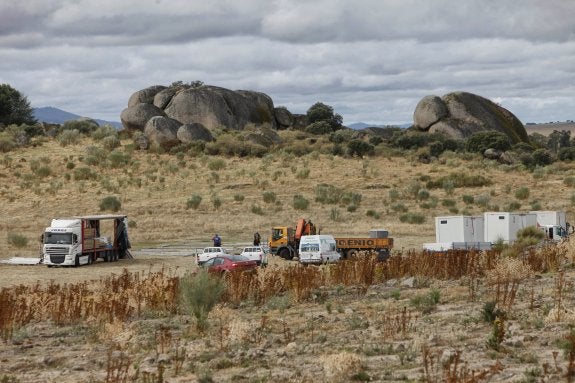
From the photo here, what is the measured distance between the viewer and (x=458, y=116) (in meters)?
98.2

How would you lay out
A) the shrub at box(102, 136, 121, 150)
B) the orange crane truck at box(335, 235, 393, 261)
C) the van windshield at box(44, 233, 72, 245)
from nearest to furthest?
1. the orange crane truck at box(335, 235, 393, 261)
2. the van windshield at box(44, 233, 72, 245)
3. the shrub at box(102, 136, 121, 150)

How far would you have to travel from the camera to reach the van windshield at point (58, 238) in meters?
43.4

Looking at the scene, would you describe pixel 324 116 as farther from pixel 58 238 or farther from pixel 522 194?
pixel 58 238

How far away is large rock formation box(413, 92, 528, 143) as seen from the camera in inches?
3801

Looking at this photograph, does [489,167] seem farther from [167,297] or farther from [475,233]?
[167,297]

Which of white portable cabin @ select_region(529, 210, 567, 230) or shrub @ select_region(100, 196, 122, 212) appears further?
shrub @ select_region(100, 196, 122, 212)

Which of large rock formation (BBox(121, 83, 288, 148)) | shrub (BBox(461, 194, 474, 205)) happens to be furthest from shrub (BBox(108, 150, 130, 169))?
shrub (BBox(461, 194, 474, 205))

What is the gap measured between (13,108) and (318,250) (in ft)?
229

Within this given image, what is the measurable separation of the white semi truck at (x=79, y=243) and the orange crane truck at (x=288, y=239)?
723 centimetres

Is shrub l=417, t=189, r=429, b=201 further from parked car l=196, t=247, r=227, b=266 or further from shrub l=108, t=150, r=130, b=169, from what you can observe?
parked car l=196, t=247, r=227, b=266

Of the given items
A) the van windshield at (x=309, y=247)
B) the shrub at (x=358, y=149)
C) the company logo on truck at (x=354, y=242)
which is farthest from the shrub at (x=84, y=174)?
the van windshield at (x=309, y=247)

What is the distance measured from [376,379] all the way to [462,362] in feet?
4.64

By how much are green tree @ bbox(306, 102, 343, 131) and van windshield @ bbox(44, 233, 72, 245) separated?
2503 inches

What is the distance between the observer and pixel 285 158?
260ft
